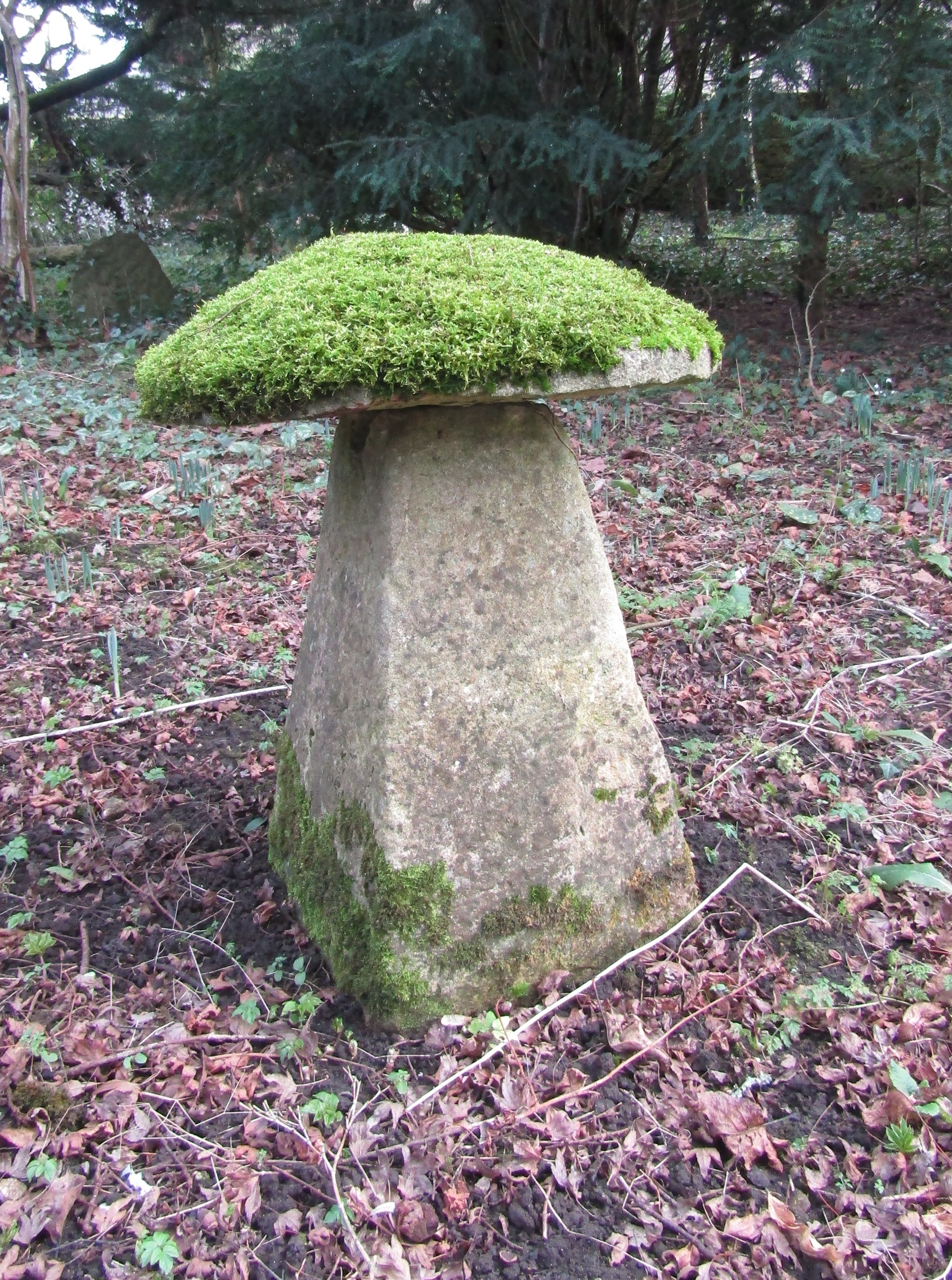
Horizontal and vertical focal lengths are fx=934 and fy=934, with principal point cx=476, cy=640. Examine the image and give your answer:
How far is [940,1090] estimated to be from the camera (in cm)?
211

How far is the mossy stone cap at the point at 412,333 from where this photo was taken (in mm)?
1845

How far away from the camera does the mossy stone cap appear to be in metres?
1.84

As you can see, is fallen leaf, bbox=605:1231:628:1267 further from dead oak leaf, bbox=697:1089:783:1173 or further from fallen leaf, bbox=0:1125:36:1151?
fallen leaf, bbox=0:1125:36:1151

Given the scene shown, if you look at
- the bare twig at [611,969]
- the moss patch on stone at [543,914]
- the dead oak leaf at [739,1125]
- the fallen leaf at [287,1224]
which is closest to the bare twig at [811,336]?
the bare twig at [611,969]

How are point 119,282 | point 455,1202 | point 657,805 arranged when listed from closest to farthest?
point 455,1202 < point 657,805 < point 119,282

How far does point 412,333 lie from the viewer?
73.3 inches

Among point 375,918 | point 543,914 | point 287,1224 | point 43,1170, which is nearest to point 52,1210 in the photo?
point 43,1170

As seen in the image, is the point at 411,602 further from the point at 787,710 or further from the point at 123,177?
the point at 123,177

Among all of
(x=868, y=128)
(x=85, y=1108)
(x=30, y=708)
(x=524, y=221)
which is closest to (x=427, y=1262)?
(x=85, y=1108)

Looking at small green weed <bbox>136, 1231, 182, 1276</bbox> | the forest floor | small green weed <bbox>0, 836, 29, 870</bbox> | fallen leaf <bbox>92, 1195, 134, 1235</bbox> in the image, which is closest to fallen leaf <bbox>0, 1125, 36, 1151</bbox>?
the forest floor

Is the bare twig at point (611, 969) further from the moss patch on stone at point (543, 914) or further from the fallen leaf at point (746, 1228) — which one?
the fallen leaf at point (746, 1228)

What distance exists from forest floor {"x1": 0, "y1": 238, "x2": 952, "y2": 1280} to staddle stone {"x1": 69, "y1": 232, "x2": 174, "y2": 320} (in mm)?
5704

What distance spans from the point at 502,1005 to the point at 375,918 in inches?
15.5

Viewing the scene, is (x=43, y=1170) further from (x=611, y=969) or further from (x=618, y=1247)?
(x=611, y=969)
